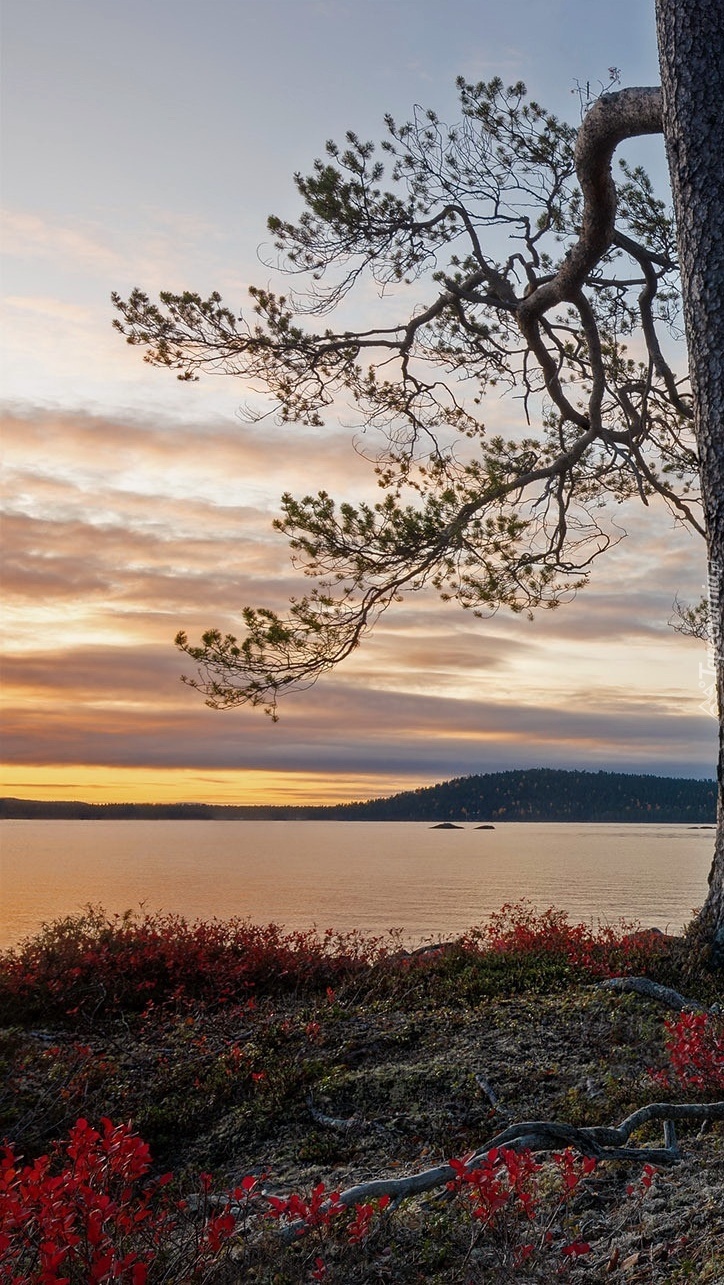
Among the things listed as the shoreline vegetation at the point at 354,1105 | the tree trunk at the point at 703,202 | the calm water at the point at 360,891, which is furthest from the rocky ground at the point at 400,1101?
the calm water at the point at 360,891

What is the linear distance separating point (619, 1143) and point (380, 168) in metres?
11.2

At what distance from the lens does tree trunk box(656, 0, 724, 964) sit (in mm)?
7492

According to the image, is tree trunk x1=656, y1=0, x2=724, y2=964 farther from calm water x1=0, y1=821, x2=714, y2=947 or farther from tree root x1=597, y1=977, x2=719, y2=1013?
calm water x1=0, y1=821, x2=714, y2=947

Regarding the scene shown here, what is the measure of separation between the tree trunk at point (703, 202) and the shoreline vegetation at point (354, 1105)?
3.63 m

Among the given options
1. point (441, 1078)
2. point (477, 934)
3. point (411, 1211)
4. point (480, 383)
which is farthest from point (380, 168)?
point (411, 1211)

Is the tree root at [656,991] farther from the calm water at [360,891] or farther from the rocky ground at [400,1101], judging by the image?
the calm water at [360,891]

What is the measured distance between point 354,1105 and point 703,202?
766 cm

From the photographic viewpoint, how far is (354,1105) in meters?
6.38

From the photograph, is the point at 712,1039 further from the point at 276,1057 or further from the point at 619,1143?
the point at 276,1057

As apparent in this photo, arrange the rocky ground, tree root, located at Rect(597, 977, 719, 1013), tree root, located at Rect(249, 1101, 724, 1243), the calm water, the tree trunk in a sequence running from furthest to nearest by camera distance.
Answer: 1. the calm water
2. tree root, located at Rect(597, 977, 719, 1013)
3. the tree trunk
4. tree root, located at Rect(249, 1101, 724, 1243)
5. the rocky ground

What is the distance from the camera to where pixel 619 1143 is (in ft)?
15.3

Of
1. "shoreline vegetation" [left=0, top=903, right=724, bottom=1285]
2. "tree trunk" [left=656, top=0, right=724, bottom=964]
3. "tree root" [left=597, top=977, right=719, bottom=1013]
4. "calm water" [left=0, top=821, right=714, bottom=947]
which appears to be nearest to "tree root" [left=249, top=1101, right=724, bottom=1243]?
"shoreline vegetation" [left=0, top=903, right=724, bottom=1285]

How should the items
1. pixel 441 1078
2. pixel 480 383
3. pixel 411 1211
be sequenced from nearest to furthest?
pixel 411 1211 < pixel 441 1078 < pixel 480 383

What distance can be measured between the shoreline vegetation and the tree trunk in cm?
363
